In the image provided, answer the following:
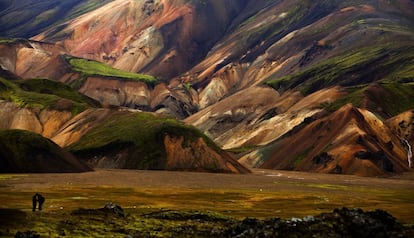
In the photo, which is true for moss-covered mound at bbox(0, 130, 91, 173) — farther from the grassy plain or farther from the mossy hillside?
the grassy plain

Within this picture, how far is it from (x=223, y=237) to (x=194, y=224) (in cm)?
905

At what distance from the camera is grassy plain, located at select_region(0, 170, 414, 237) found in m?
54.3

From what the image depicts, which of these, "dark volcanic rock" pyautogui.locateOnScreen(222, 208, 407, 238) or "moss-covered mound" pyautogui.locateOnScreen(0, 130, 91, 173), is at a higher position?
"dark volcanic rock" pyautogui.locateOnScreen(222, 208, 407, 238)

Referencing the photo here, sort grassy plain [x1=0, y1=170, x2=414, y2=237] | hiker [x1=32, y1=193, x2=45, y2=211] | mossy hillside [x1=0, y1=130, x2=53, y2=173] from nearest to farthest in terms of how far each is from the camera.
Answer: grassy plain [x1=0, y1=170, x2=414, y2=237], hiker [x1=32, y1=193, x2=45, y2=211], mossy hillside [x1=0, y1=130, x2=53, y2=173]

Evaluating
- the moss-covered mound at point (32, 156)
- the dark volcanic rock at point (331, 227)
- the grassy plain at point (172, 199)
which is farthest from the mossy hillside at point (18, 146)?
the dark volcanic rock at point (331, 227)

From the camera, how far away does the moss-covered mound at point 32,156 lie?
172000 millimetres

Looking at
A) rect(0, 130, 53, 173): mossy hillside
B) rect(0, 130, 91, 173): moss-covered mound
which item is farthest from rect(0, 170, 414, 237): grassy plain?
rect(0, 130, 53, 173): mossy hillside

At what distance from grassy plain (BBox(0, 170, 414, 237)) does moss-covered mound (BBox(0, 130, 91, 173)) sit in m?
14.1

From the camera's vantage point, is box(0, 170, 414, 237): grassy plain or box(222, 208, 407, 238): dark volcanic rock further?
box(0, 170, 414, 237): grassy plain

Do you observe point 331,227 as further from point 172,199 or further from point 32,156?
point 32,156

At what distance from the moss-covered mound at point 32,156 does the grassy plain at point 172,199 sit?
14.1 meters

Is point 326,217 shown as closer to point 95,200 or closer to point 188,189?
point 95,200

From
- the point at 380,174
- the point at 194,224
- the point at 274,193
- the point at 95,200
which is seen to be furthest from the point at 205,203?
the point at 380,174

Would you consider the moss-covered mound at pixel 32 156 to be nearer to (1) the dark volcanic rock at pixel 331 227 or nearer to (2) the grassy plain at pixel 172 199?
(2) the grassy plain at pixel 172 199
